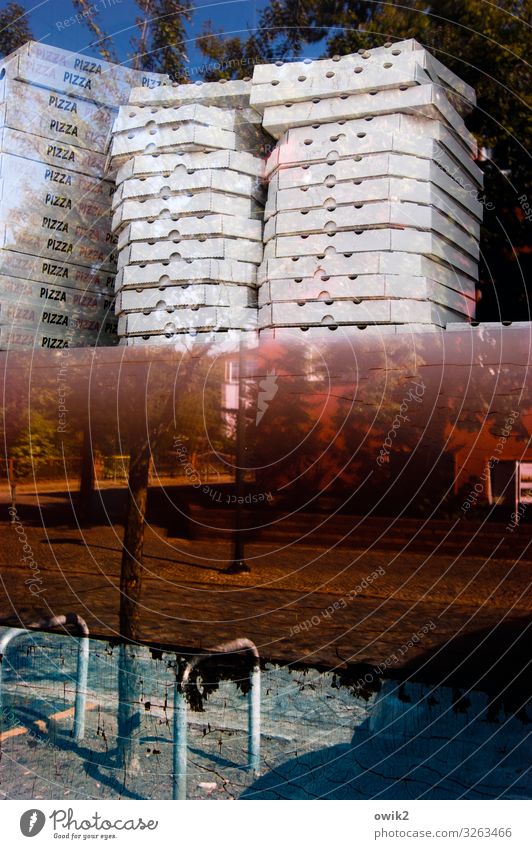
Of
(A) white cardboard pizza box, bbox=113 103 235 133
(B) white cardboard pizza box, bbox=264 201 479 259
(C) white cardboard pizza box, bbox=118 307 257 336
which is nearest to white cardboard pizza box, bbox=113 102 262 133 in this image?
(A) white cardboard pizza box, bbox=113 103 235 133

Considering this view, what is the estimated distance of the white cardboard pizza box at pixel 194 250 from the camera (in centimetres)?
232

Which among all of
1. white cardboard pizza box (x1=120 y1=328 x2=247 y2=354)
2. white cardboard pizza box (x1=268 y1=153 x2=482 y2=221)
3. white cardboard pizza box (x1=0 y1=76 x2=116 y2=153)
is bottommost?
white cardboard pizza box (x1=120 y1=328 x2=247 y2=354)

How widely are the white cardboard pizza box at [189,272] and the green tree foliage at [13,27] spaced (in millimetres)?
825

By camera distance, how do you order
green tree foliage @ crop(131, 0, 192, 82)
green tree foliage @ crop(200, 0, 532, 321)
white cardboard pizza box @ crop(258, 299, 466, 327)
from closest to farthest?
1. white cardboard pizza box @ crop(258, 299, 466, 327)
2. green tree foliage @ crop(200, 0, 532, 321)
3. green tree foliage @ crop(131, 0, 192, 82)

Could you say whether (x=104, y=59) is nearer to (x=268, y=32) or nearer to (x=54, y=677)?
(x=268, y=32)

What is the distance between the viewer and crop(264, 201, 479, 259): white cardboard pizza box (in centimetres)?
217

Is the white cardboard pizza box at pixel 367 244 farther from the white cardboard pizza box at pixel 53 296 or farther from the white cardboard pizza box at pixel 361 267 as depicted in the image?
the white cardboard pizza box at pixel 53 296

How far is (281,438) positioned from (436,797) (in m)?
1.04

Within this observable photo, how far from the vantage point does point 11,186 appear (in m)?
2.46

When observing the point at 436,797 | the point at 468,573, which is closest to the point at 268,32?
the point at 468,573

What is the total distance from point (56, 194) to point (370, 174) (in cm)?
101

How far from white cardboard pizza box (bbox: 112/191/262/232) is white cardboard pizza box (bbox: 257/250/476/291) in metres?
0.20

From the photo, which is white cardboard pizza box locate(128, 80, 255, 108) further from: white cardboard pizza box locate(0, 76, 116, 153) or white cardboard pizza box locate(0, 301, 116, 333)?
white cardboard pizza box locate(0, 301, 116, 333)

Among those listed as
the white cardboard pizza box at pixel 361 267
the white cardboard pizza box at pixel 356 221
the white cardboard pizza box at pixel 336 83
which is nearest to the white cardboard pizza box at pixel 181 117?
the white cardboard pizza box at pixel 336 83
